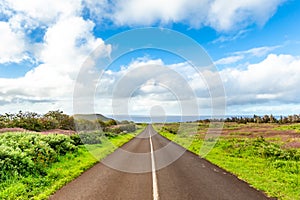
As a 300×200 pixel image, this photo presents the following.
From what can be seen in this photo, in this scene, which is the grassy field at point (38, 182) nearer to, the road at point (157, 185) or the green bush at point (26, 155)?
the green bush at point (26, 155)

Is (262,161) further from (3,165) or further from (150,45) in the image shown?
(3,165)

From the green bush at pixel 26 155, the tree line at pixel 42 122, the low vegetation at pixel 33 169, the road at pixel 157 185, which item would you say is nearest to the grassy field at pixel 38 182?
the low vegetation at pixel 33 169

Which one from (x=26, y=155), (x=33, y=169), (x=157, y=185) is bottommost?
(x=157, y=185)

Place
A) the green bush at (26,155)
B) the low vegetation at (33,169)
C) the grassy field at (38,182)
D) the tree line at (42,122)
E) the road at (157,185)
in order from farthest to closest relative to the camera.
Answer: the tree line at (42,122) → the green bush at (26,155) → the low vegetation at (33,169) → the grassy field at (38,182) → the road at (157,185)

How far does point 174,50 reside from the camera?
22.0 meters

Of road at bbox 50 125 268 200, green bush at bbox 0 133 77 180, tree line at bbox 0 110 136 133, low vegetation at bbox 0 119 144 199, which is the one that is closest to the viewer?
road at bbox 50 125 268 200

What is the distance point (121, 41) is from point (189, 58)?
570 cm

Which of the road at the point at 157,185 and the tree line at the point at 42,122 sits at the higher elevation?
the tree line at the point at 42,122

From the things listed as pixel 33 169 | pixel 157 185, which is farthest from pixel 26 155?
pixel 157 185

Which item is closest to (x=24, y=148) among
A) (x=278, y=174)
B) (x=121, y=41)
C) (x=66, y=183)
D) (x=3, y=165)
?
(x=3, y=165)

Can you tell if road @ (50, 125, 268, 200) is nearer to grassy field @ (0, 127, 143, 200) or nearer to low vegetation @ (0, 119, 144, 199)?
grassy field @ (0, 127, 143, 200)

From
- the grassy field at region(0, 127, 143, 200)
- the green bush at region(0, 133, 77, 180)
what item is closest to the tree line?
the green bush at region(0, 133, 77, 180)

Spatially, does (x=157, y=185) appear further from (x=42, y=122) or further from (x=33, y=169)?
(x=42, y=122)

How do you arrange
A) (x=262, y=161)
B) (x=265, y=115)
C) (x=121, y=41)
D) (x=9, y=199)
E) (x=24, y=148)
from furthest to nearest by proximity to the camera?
1. (x=265, y=115)
2. (x=121, y=41)
3. (x=262, y=161)
4. (x=24, y=148)
5. (x=9, y=199)
